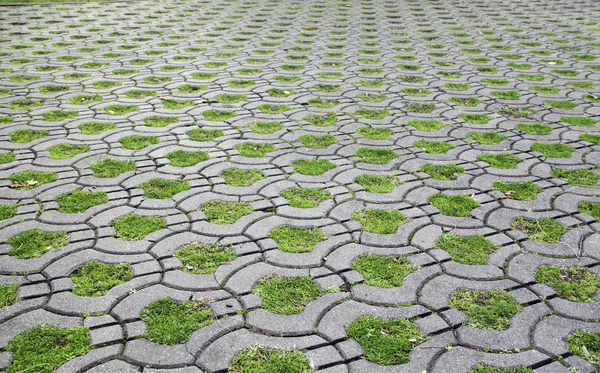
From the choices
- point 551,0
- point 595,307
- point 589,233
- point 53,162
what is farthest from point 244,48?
point 551,0

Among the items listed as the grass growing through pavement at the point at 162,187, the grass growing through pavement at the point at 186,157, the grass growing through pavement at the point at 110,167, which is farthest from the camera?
the grass growing through pavement at the point at 186,157

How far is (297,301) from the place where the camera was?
3039 mm

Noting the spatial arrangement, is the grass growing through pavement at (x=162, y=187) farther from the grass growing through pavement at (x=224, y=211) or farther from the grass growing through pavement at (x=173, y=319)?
the grass growing through pavement at (x=173, y=319)

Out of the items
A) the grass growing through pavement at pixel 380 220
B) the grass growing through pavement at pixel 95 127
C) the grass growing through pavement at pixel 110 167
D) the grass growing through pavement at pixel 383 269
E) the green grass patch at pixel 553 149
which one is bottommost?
the grass growing through pavement at pixel 383 269

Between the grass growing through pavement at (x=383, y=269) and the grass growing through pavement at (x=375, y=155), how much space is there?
1.52m

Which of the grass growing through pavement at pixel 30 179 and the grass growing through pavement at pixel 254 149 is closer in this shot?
the grass growing through pavement at pixel 30 179

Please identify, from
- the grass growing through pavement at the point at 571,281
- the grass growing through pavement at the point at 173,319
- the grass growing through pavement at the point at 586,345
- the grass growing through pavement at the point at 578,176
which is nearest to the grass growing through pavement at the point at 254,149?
the grass growing through pavement at the point at 173,319

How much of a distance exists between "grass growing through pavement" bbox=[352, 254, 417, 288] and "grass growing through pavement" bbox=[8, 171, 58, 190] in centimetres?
262

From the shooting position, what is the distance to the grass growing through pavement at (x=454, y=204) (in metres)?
3.94

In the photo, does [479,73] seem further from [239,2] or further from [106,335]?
[239,2]

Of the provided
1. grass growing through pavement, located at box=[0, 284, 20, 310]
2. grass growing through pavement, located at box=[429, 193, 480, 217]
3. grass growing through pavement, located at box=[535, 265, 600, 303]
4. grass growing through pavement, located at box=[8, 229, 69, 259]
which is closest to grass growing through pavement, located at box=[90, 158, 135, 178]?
grass growing through pavement, located at box=[8, 229, 69, 259]

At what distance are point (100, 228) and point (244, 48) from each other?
5.93m

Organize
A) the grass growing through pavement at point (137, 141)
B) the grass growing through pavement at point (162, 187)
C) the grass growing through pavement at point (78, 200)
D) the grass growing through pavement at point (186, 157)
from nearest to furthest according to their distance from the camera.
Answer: the grass growing through pavement at point (78, 200) → the grass growing through pavement at point (162, 187) → the grass growing through pavement at point (186, 157) → the grass growing through pavement at point (137, 141)

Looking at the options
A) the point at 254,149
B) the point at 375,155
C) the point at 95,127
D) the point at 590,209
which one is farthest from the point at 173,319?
the point at 95,127
